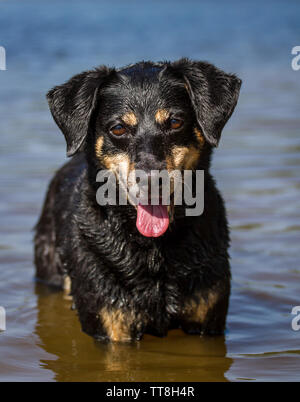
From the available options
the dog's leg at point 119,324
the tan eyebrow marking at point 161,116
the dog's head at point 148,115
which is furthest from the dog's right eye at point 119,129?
the dog's leg at point 119,324

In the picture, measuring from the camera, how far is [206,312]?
4.94 m

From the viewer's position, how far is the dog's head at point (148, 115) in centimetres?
462

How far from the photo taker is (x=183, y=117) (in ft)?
15.6

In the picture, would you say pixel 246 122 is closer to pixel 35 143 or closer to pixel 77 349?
pixel 35 143

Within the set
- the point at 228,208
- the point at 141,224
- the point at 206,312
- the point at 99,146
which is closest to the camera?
the point at 141,224

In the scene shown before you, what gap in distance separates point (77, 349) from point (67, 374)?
41cm

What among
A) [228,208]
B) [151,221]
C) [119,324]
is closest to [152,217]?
[151,221]

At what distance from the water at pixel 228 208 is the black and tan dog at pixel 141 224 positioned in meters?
0.29

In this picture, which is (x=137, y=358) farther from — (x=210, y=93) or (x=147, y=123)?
(x=210, y=93)

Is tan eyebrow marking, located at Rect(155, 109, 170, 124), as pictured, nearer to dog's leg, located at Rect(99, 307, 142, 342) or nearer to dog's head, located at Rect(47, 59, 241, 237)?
dog's head, located at Rect(47, 59, 241, 237)

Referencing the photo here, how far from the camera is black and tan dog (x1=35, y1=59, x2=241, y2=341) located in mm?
4723

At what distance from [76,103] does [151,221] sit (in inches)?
37.2

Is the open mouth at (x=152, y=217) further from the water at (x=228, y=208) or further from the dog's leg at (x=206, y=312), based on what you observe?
the water at (x=228, y=208)

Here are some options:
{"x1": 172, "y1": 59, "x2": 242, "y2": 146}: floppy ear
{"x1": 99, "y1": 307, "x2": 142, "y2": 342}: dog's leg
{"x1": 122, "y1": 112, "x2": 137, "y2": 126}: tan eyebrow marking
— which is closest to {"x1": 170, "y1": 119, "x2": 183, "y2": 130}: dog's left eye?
{"x1": 172, "y1": 59, "x2": 242, "y2": 146}: floppy ear
